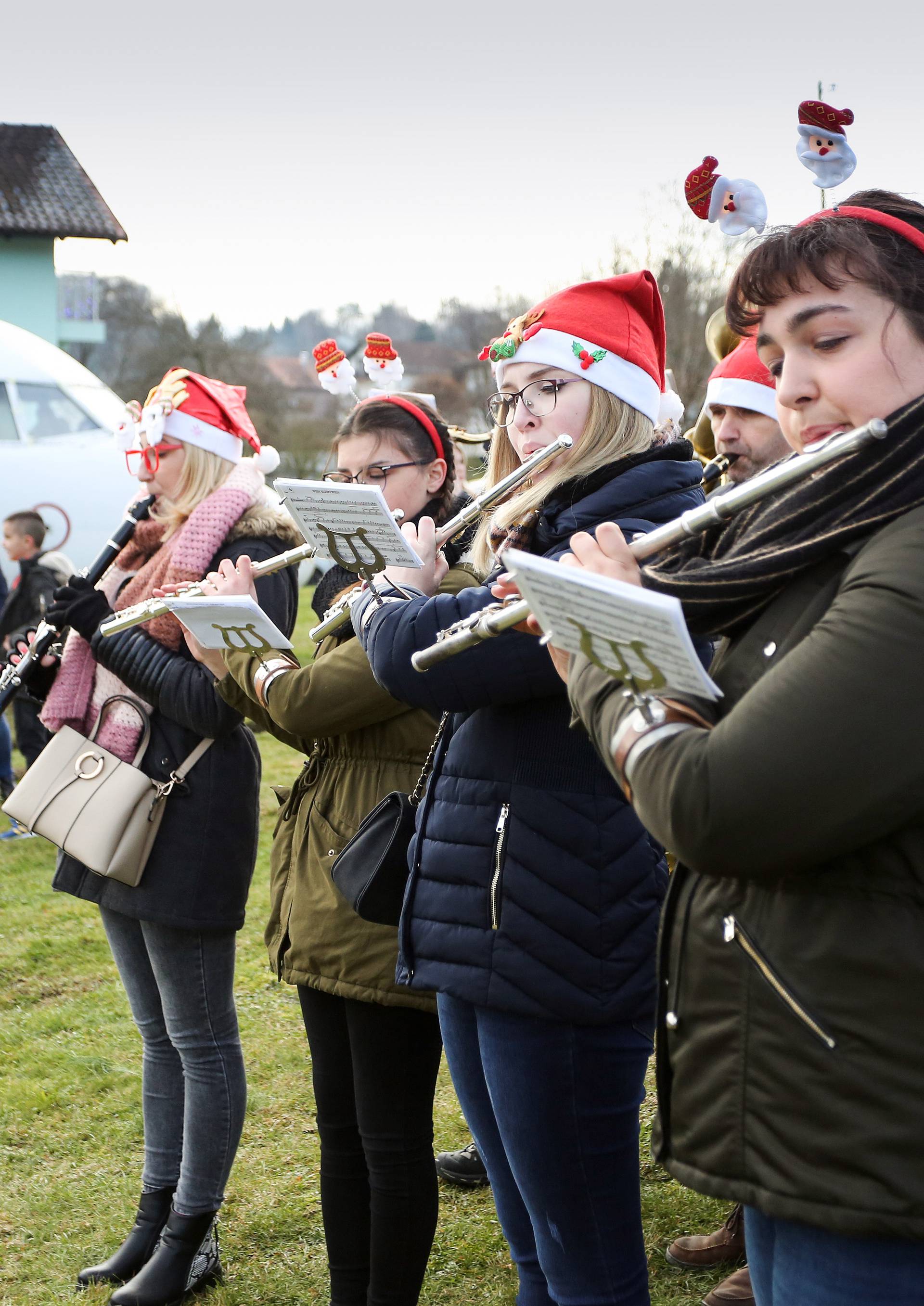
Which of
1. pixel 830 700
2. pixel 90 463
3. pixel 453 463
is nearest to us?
pixel 830 700

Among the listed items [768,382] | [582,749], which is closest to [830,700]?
[582,749]

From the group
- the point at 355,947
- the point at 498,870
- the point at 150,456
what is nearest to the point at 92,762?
A: the point at 150,456

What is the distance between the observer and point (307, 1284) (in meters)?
3.27

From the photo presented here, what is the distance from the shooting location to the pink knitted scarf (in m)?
3.23

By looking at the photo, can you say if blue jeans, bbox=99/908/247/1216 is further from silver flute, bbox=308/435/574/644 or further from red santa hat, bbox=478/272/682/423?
red santa hat, bbox=478/272/682/423

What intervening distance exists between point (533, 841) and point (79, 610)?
5.34 feet

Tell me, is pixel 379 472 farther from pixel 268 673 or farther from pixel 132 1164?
pixel 132 1164

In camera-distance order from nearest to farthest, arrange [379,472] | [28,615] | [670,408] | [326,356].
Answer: [379,472], [670,408], [326,356], [28,615]

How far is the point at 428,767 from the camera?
8.10ft

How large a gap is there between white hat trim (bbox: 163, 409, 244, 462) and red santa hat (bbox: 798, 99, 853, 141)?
192 centimetres

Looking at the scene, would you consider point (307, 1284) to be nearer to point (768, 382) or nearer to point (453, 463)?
point (453, 463)

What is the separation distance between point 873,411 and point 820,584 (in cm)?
21

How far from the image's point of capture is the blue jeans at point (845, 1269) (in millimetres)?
1385

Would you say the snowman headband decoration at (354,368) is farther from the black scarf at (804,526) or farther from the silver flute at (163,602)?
the black scarf at (804,526)
